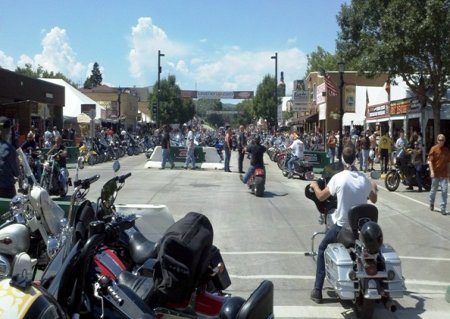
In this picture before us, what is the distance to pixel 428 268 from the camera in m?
8.12

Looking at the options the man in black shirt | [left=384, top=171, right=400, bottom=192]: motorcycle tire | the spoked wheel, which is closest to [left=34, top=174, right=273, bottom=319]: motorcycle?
the spoked wheel

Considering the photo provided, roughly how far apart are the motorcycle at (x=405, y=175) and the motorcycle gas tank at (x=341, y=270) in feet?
42.3

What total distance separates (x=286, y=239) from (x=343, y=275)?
434 cm

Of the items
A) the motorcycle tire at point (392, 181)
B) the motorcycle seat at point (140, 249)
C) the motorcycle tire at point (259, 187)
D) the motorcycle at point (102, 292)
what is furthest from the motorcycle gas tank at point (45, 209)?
the motorcycle tire at point (392, 181)

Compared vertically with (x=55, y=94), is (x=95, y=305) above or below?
below

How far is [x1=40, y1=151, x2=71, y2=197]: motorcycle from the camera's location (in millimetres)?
13647

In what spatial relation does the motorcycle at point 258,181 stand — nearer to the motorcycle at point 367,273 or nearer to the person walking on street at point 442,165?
the person walking on street at point 442,165

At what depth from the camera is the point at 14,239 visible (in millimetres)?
5605

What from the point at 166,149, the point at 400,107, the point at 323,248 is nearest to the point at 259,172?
the point at 166,149

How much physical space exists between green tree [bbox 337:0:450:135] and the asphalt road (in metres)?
6.74

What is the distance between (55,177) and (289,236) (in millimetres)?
6545

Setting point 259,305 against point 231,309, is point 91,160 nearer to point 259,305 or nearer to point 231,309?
point 231,309

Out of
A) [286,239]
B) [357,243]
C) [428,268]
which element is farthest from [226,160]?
[357,243]

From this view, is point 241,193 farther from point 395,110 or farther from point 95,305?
point 395,110
